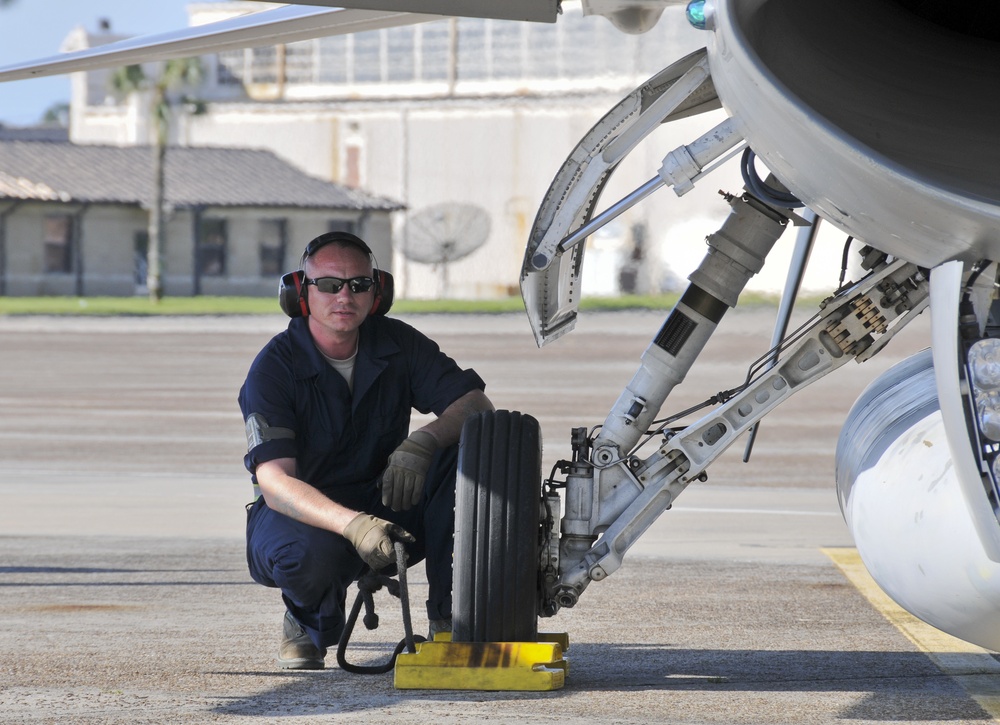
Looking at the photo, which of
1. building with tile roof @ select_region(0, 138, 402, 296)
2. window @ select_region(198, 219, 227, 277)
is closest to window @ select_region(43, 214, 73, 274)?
building with tile roof @ select_region(0, 138, 402, 296)

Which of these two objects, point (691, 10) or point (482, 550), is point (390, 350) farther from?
point (691, 10)

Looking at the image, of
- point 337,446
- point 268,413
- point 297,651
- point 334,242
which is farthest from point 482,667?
point 334,242

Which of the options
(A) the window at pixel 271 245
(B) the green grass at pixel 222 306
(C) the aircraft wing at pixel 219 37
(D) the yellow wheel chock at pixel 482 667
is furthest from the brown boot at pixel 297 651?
(A) the window at pixel 271 245

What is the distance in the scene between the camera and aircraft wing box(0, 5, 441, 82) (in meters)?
6.51

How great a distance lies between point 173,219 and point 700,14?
1714 inches

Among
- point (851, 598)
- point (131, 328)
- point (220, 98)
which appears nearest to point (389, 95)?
point (220, 98)

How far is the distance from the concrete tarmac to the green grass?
16761 millimetres

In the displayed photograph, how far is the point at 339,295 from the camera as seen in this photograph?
5273 millimetres

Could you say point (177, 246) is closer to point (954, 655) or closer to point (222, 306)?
point (222, 306)

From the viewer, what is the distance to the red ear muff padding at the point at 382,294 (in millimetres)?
5484

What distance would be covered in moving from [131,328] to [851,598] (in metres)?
27.9

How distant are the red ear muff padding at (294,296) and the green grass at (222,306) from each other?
26.1 meters

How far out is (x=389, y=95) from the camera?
4688 centimetres

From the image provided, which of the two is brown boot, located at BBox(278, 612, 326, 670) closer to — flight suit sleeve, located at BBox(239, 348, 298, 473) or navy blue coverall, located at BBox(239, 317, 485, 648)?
navy blue coverall, located at BBox(239, 317, 485, 648)
